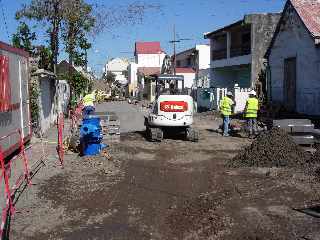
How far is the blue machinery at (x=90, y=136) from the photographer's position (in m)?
13.4

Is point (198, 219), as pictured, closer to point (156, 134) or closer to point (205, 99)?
point (156, 134)

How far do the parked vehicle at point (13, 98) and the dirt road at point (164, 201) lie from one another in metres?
1.66

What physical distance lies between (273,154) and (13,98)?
7.34 meters

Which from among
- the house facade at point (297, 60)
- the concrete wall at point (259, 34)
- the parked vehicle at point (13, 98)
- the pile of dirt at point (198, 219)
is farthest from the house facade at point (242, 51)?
the pile of dirt at point (198, 219)

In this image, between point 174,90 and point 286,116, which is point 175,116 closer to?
point 174,90

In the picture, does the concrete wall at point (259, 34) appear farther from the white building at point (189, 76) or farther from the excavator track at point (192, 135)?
the white building at point (189, 76)

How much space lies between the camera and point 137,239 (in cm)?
668

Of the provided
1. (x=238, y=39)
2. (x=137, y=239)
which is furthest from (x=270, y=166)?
(x=238, y=39)

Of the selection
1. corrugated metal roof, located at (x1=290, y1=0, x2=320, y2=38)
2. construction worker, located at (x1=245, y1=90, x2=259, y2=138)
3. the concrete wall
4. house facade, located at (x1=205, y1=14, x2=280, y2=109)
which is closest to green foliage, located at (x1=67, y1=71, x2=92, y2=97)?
house facade, located at (x1=205, y1=14, x2=280, y2=109)

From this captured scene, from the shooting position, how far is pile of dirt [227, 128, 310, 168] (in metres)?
11.9

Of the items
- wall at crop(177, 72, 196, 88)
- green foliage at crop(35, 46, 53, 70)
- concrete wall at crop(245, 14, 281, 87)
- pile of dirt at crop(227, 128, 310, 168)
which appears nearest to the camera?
pile of dirt at crop(227, 128, 310, 168)

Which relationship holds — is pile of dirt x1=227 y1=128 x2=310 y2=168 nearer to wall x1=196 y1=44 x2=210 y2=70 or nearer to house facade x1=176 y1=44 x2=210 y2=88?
house facade x1=176 y1=44 x2=210 y2=88

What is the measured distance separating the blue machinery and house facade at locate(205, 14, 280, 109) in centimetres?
1701

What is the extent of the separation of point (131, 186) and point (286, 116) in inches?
560
